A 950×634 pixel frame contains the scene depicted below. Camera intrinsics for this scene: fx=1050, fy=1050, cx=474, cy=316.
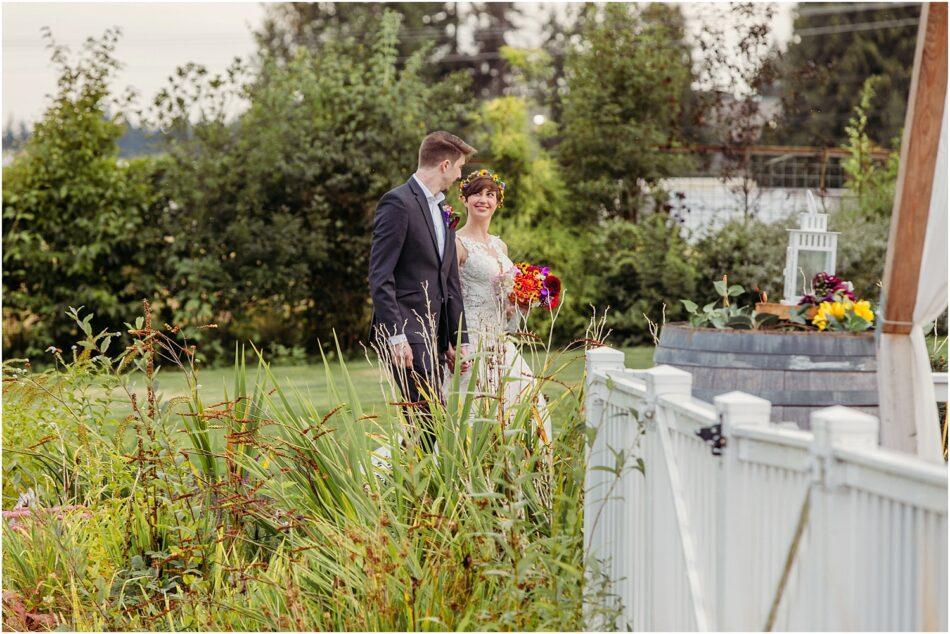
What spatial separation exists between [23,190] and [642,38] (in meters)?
7.39

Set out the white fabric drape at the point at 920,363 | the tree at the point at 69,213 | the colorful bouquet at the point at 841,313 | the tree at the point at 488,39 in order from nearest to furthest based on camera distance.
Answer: the white fabric drape at the point at 920,363, the colorful bouquet at the point at 841,313, the tree at the point at 69,213, the tree at the point at 488,39

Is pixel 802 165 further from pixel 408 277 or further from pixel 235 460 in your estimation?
pixel 235 460

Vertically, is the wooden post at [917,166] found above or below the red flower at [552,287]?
above

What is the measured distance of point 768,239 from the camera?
1197 centimetres

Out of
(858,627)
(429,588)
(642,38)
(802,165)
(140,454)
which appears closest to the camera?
(858,627)

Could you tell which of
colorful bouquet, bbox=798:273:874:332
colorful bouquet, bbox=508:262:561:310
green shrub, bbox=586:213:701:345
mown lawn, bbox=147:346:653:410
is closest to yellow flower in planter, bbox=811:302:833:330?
colorful bouquet, bbox=798:273:874:332

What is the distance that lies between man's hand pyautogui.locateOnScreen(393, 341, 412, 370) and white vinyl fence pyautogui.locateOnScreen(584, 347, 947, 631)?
1.46 metres

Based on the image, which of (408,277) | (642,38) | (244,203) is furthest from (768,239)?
(408,277)

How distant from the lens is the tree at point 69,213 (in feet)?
36.6

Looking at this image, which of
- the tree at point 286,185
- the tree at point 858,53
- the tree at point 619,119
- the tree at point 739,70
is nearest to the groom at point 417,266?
the tree at point 286,185

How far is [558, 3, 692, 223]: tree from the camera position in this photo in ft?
41.0

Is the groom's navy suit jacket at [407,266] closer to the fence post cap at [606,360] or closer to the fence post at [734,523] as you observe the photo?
the fence post cap at [606,360]

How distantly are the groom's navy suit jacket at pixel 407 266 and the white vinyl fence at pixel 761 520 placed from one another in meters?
1.65

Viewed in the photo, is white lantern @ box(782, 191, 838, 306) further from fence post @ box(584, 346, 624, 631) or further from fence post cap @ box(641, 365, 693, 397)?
fence post cap @ box(641, 365, 693, 397)
